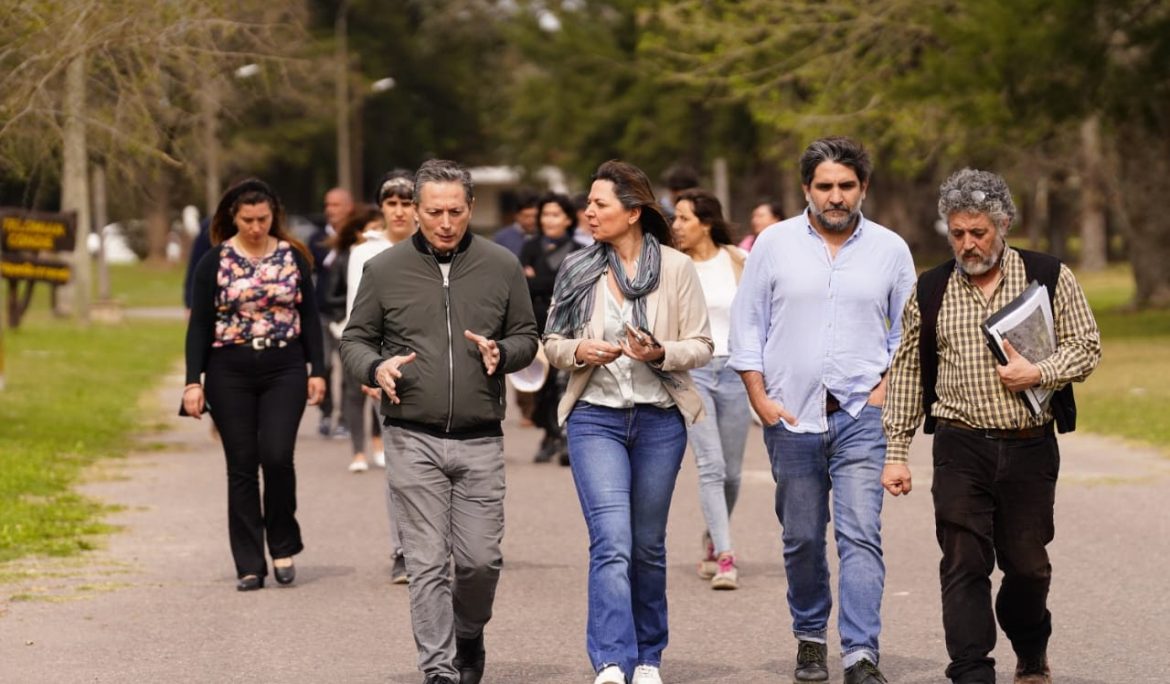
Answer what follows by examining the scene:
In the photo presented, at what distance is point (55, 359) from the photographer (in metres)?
25.8

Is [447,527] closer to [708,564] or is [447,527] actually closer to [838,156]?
[838,156]

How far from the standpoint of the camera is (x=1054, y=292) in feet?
21.9

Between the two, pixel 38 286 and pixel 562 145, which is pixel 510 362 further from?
pixel 562 145

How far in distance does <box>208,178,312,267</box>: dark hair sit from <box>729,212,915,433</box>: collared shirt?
314 centimetres

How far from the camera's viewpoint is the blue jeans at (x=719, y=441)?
955 cm

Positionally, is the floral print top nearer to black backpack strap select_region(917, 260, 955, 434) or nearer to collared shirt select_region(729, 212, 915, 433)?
collared shirt select_region(729, 212, 915, 433)

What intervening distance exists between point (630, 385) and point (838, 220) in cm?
91

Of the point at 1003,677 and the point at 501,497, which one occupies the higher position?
the point at 501,497

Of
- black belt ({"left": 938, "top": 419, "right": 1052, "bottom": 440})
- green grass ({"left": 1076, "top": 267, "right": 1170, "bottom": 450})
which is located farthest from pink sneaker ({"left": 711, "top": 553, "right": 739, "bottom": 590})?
green grass ({"left": 1076, "top": 267, "right": 1170, "bottom": 450})

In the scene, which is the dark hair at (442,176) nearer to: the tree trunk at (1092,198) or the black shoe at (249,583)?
the black shoe at (249,583)

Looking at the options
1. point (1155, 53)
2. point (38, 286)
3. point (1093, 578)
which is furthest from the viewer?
point (38, 286)

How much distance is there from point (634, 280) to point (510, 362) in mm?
506

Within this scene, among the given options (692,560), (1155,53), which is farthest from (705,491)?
(1155,53)

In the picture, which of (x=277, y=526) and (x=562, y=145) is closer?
(x=277, y=526)
